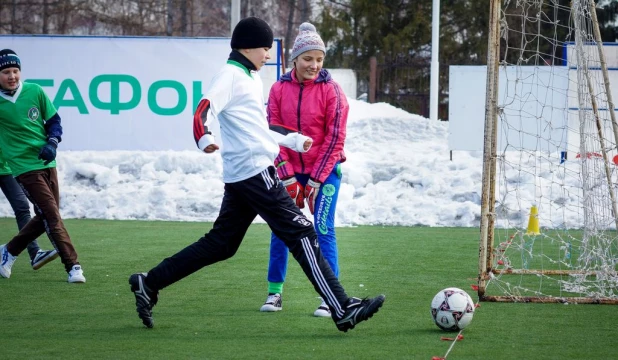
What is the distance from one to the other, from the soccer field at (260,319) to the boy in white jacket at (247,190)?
255 millimetres

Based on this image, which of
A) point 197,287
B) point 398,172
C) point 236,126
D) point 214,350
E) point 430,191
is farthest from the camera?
point 398,172

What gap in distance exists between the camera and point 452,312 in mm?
5852

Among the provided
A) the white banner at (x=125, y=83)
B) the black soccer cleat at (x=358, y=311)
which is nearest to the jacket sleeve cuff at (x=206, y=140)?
the black soccer cleat at (x=358, y=311)

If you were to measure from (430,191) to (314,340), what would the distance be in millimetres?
10169

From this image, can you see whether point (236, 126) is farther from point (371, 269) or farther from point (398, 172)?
point (398, 172)

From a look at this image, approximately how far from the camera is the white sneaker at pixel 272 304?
670cm

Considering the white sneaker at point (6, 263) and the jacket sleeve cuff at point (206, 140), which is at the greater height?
the jacket sleeve cuff at point (206, 140)

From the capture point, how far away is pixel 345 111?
6613 mm

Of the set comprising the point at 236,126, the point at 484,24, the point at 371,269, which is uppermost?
the point at 484,24

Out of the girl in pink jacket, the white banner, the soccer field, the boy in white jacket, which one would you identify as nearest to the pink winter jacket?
the girl in pink jacket

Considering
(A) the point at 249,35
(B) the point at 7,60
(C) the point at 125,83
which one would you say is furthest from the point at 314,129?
(C) the point at 125,83

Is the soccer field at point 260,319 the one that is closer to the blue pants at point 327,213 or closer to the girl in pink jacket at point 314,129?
the blue pants at point 327,213

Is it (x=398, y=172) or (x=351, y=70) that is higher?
(x=351, y=70)

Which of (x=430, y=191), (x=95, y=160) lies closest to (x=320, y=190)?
(x=430, y=191)
